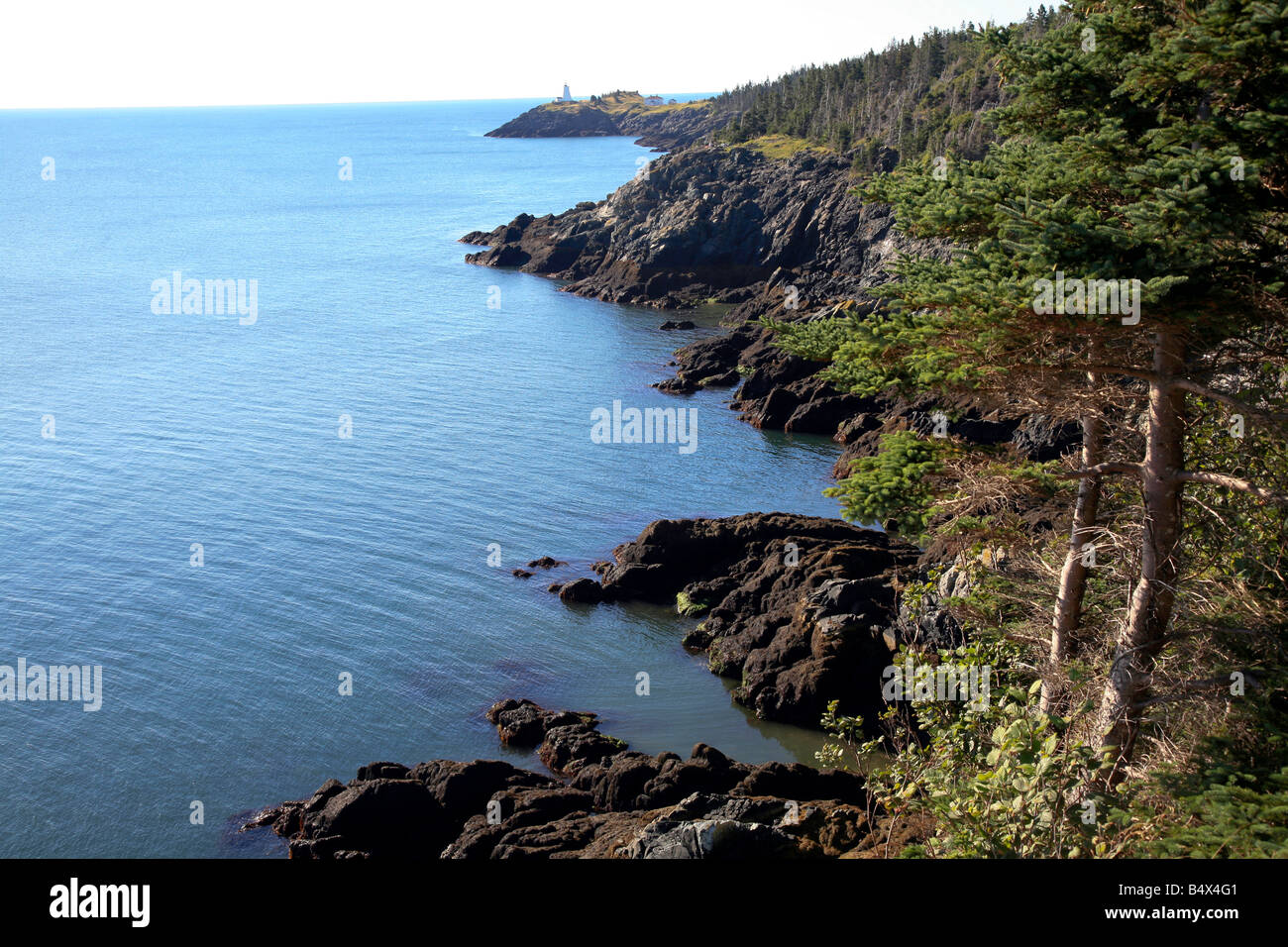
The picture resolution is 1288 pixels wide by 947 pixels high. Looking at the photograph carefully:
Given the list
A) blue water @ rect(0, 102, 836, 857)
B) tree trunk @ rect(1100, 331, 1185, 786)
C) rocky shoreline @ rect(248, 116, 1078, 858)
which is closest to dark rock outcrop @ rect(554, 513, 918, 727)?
rocky shoreline @ rect(248, 116, 1078, 858)

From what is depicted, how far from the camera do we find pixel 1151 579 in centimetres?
→ 1418

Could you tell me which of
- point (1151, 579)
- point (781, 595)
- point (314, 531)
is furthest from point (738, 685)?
point (314, 531)

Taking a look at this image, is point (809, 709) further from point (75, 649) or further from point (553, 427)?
point (553, 427)

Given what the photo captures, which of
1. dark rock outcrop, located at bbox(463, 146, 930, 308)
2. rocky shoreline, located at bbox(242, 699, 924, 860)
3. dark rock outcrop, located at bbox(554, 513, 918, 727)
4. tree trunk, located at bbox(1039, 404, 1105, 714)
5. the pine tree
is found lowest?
rocky shoreline, located at bbox(242, 699, 924, 860)

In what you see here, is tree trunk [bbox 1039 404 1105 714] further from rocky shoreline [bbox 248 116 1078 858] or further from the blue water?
the blue water

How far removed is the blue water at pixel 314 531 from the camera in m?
26.9

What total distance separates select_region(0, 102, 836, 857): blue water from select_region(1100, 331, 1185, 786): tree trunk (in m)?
13.9

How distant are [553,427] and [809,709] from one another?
28545 millimetres

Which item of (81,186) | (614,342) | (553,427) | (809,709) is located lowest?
(809,709)

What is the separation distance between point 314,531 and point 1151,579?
108ft

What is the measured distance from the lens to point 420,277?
93188mm

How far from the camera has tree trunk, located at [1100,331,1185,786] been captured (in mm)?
14039

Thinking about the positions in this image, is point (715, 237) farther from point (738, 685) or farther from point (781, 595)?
point (738, 685)
